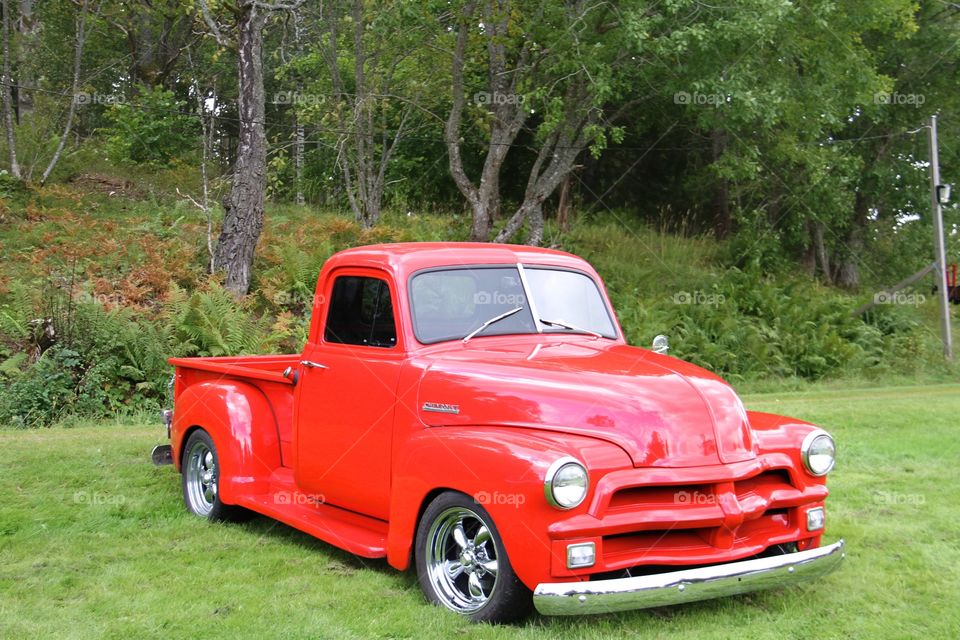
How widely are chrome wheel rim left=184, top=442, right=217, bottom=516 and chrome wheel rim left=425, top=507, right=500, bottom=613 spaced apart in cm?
266

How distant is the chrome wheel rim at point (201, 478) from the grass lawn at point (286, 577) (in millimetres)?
179

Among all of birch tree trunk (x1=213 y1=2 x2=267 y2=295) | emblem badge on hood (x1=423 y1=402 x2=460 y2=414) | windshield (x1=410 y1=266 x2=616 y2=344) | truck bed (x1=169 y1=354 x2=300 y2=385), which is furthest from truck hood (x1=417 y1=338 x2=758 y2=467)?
birch tree trunk (x1=213 y1=2 x2=267 y2=295)

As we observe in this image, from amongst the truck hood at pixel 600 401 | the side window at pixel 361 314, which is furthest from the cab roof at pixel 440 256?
the truck hood at pixel 600 401

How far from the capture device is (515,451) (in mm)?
4691

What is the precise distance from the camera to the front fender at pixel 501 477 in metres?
4.50

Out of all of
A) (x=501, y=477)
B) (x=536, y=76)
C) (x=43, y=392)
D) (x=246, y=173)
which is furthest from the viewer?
(x=536, y=76)

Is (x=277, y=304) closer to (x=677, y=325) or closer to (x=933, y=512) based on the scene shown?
(x=677, y=325)

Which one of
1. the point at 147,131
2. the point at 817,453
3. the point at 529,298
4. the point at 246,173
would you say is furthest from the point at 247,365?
the point at 147,131

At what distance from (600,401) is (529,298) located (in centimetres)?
129

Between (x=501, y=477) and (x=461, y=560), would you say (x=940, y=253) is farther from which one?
(x=501, y=477)

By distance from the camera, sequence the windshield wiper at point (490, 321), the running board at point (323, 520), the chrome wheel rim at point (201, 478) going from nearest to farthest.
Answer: the running board at point (323, 520), the windshield wiper at point (490, 321), the chrome wheel rim at point (201, 478)

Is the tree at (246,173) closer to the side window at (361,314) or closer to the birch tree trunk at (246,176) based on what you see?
the birch tree trunk at (246,176)

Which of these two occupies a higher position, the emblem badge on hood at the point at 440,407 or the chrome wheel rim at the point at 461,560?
the emblem badge on hood at the point at 440,407

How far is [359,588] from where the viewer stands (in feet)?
17.9
